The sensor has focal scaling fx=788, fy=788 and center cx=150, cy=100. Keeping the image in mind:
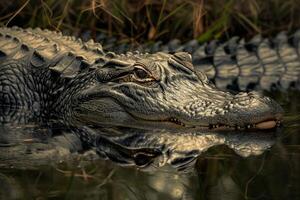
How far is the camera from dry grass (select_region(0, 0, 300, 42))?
6.68m

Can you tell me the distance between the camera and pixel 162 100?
15.2 feet

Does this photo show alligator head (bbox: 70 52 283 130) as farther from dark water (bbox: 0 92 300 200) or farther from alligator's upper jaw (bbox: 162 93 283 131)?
dark water (bbox: 0 92 300 200)

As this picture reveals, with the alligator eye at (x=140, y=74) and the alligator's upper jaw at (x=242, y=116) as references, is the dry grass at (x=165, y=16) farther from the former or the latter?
the alligator's upper jaw at (x=242, y=116)

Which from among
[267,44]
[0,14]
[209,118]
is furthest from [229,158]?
[0,14]

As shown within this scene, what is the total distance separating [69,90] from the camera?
16.5ft

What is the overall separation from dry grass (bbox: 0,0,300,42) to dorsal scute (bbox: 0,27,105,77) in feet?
2.67

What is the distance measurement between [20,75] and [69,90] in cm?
53

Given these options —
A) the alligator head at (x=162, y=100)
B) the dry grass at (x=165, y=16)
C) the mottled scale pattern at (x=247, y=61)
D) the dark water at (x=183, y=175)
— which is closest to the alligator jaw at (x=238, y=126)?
the alligator head at (x=162, y=100)

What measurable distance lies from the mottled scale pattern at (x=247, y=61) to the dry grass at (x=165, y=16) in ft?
1.47

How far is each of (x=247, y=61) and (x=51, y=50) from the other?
1616 mm

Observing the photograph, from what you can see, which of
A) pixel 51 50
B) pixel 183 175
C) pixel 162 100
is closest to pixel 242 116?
pixel 162 100

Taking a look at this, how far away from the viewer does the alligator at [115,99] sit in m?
4.42

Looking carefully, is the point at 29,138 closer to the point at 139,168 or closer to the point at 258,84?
the point at 139,168

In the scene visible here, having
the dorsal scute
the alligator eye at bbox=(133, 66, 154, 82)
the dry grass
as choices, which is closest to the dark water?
the alligator eye at bbox=(133, 66, 154, 82)
